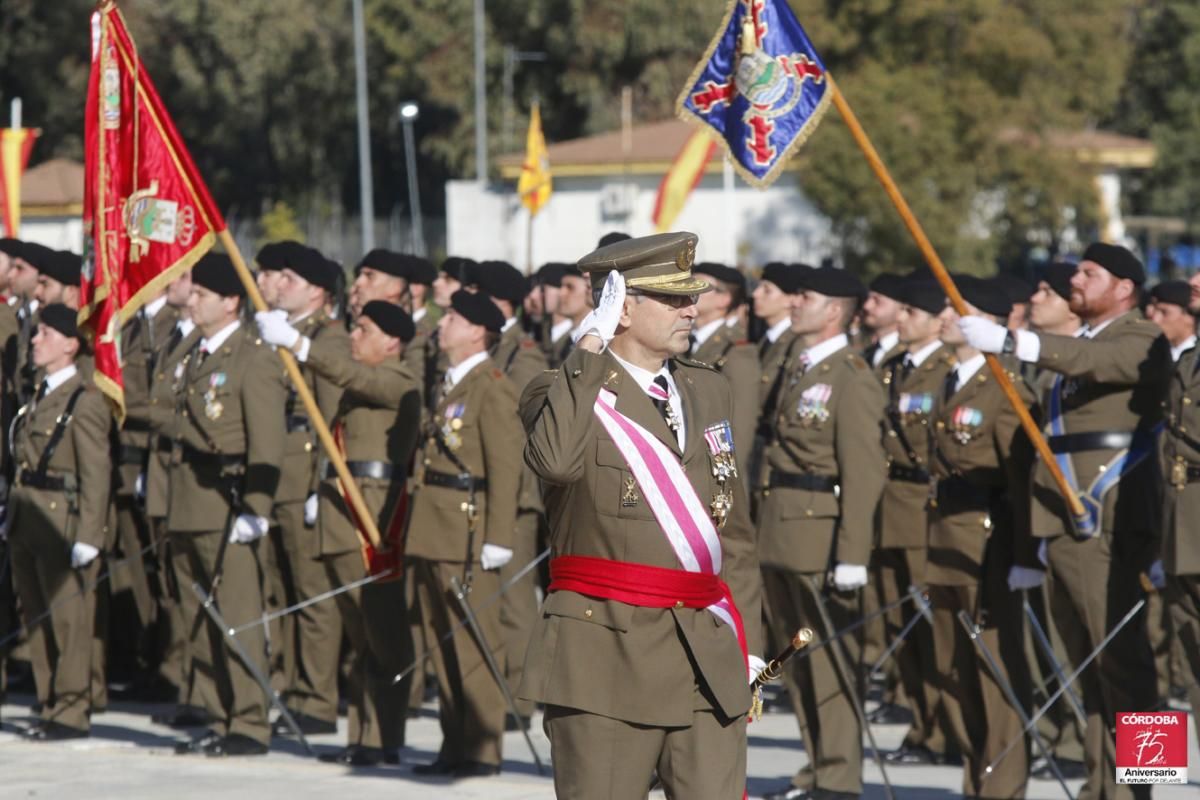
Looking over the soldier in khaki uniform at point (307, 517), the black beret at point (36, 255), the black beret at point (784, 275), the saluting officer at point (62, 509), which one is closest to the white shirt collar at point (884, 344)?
the black beret at point (784, 275)

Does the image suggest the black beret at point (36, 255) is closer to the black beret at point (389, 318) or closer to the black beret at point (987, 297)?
the black beret at point (389, 318)

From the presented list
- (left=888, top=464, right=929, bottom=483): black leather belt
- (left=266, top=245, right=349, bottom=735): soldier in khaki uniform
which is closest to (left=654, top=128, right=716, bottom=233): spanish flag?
(left=266, top=245, right=349, bottom=735): soldier in khaki uniform

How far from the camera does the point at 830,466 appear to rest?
9.22 metres

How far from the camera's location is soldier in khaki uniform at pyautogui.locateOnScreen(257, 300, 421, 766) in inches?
380

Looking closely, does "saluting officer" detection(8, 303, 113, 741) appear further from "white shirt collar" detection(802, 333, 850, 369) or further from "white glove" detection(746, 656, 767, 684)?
"white glove" detection(746, 656, 767, 684)

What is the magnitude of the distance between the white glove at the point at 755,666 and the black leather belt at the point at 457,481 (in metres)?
3.36

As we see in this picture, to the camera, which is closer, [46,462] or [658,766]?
[658,766]

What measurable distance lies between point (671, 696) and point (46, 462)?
17.2ft

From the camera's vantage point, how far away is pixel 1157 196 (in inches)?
1992

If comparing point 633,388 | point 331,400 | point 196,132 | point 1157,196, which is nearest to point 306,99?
point 196,132

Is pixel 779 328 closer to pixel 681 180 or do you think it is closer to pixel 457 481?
pixel 457 481

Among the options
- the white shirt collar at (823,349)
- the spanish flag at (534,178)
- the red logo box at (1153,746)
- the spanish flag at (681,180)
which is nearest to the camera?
the red logo box at (1153,746)

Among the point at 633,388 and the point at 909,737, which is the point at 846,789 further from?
the point at 633,388

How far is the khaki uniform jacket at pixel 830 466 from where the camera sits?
907cm
